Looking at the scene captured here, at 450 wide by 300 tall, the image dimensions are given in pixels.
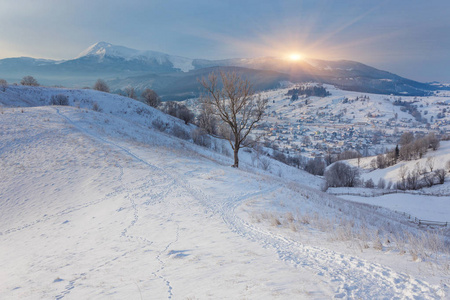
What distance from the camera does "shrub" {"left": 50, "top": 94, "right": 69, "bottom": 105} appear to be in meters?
56.6

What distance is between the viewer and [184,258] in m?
5.23

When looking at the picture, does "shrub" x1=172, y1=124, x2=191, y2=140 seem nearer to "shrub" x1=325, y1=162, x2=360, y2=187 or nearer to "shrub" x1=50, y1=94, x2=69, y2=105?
"shrub" x1=50, y1=94, x2=69, y2=105

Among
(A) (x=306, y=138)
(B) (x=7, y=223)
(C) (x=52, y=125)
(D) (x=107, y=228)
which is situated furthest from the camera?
(A) (x=306, y=138)

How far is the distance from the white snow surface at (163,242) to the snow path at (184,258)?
31 mm

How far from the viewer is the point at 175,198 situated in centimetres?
1051

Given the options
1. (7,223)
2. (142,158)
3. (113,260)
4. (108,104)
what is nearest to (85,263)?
(113,260)

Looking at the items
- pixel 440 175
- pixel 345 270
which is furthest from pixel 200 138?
pixel 440 175

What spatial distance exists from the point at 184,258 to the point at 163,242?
1.46 metres

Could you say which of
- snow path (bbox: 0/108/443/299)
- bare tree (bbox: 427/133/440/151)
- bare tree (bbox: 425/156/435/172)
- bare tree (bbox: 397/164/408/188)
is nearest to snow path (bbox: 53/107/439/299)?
snow path (bbox: 0/108/443/299)

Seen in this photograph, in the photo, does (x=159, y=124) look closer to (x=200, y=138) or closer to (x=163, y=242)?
(x=200, y=138)

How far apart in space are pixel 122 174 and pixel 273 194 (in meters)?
9.98

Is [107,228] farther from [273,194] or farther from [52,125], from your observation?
[52,125]

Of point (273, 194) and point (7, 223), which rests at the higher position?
point (273, 194)

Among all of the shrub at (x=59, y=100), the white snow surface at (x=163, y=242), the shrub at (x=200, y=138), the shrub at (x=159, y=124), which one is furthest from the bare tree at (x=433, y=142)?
the shrub at (x=59, y=100)
